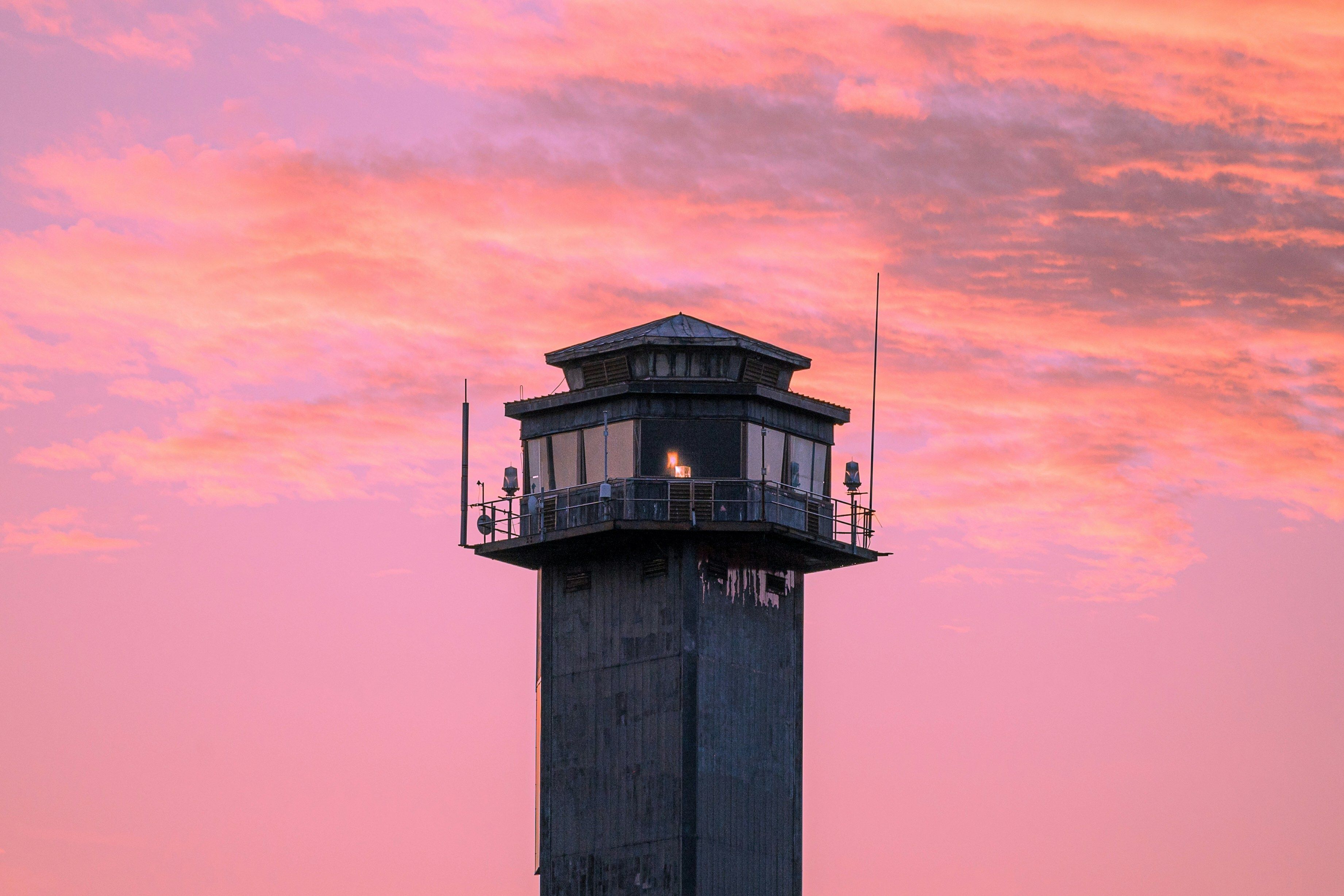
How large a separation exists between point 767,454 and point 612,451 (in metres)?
4.90

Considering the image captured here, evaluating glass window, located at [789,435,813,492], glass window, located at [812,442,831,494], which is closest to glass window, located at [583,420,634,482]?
glass window, located at [789,435,813,492]

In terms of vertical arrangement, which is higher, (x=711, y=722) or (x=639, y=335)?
(x=639, y=335)

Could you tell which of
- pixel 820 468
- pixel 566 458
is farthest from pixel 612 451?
pixel 820 468

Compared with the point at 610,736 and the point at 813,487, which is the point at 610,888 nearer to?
the point at 610,736

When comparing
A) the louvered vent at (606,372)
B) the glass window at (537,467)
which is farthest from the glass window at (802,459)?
the glass window at (537,467)

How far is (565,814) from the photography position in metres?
109

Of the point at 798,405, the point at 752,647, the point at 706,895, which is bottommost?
the point at 706,895

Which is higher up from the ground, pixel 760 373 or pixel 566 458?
pixel 760 373

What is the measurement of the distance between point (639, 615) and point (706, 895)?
9.02m

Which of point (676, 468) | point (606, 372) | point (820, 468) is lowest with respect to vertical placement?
point (676, 468)

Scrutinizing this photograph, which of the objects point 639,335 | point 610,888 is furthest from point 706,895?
point 639,335

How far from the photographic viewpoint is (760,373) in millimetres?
111438

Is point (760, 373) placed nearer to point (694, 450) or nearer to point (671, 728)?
point (694, 450)

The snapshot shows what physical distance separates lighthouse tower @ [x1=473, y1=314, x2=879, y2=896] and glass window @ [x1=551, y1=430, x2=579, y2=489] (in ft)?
0.24
